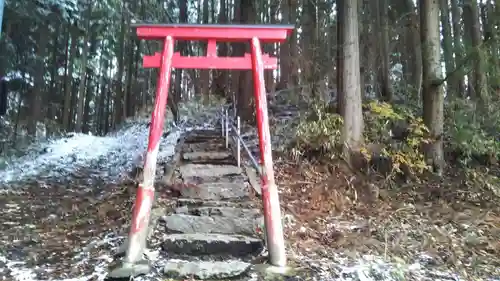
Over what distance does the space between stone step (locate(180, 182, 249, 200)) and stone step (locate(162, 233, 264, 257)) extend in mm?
1566

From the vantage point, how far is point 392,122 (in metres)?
8.62

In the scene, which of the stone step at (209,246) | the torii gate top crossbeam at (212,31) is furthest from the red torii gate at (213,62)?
the stone step at (209,246)

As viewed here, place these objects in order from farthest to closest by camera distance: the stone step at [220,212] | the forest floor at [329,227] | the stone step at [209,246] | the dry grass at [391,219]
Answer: the stone step at [220,212] < the dry grass at [391,219] < the stone step at [209,246] < the forest floor at [329,227]

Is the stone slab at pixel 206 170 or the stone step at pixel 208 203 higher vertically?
the stone slab at pixel 206 170

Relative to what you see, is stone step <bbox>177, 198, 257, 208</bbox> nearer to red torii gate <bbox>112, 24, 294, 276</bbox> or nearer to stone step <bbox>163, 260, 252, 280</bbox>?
red torii gate <bbox>112, 24, 294, 276</bbox>

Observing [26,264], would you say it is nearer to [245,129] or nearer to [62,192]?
[62,192]

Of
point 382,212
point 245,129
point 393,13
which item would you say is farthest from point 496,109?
point 393,13

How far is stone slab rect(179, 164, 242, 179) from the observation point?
23.4 ft

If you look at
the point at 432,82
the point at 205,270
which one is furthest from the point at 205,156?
the point at 432,82

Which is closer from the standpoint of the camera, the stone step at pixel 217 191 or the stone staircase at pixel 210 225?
the stone staircase at pixel 210 225

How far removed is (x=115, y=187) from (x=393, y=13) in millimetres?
10665

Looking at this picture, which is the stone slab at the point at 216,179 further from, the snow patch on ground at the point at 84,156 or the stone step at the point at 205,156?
→ the snow patch on ground at the point at 84,156

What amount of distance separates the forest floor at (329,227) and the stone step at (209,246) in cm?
23

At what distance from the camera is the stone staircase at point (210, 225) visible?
13.9ft
